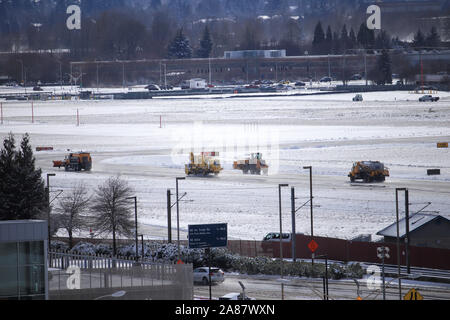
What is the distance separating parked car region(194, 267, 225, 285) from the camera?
22.5 meters

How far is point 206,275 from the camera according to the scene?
2270 centimetres

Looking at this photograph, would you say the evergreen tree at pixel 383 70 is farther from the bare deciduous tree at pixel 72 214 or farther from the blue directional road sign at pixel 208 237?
the blue directional road sign at pixel 208 237

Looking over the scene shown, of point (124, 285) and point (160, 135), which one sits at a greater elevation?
point (160, 135)

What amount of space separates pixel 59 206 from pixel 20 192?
205 centimetres

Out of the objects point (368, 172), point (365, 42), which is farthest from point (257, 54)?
point (368, 172)

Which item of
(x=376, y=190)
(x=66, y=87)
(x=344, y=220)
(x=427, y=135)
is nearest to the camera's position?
(x=344, y=220)

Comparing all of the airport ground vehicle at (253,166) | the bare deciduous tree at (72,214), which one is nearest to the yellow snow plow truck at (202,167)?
the airport ground vehicle at (253,166)

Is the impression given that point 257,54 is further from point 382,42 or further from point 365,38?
point 382,42

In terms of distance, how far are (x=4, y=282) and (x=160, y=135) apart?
4573 cm

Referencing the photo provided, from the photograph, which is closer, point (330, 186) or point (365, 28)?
point (330, 186)
